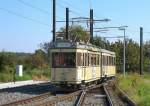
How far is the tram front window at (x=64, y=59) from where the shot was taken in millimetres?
32094

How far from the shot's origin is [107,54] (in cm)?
4694

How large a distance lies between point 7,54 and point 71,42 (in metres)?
32.0

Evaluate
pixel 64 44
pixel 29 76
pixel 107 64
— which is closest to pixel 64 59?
pixel 64 44

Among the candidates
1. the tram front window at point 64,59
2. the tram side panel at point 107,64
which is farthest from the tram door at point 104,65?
the tram front window at point 64,59

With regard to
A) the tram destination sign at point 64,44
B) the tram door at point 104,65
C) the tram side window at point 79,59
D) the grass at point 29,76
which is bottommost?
the grass at point 29,76

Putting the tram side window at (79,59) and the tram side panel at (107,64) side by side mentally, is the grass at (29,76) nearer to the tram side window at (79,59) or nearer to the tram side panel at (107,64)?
the tram side panel at (107,64)

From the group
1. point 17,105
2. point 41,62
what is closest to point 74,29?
point 41,62

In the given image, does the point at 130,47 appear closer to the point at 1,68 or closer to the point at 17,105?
the point at 1,68

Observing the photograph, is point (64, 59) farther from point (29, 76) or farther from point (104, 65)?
point (29, 76)

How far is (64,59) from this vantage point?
32219 millimetres

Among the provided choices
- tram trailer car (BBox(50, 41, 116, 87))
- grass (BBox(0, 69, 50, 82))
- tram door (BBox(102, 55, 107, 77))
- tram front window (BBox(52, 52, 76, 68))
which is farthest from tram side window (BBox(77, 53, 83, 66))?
grass (BBox(0, 69, 50, 82))

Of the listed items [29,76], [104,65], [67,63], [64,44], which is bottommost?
[29,76]

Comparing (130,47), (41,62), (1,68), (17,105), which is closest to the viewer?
(17,105)

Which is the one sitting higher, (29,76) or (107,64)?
(107,64)
